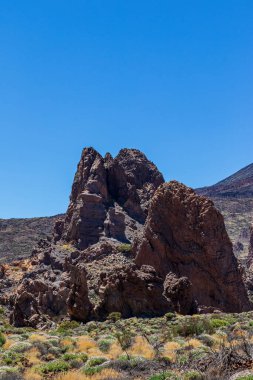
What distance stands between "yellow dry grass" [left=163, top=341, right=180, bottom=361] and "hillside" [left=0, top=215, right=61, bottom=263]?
215ft

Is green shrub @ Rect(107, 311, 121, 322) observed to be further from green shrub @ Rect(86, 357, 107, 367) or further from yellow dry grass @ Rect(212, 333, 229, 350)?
green shrub @ Rect(86, 357, 107, 367)

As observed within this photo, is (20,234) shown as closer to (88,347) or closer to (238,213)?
(238,213)

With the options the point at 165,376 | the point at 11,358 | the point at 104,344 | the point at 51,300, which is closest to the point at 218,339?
the point at 104,344

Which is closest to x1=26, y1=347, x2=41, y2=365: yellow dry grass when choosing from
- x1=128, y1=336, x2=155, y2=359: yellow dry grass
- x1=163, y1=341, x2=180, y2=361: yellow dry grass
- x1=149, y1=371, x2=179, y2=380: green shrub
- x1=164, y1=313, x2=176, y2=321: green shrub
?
x1=128, y1=336, x2=155, y2=359: yellow dry grass

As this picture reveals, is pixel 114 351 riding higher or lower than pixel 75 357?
lower

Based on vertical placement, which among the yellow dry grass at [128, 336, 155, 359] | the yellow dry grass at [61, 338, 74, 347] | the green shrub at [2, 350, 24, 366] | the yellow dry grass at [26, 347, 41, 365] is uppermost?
the green shrub at [2, 350, 24, 366]

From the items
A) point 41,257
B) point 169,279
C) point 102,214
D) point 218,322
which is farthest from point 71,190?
point 218,322

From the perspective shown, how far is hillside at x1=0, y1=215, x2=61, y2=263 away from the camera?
3369 inches

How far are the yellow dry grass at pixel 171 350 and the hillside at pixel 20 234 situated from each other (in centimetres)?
6552

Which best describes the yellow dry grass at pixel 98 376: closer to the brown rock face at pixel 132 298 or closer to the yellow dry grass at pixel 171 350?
the yellow dry grass at pixel 171 350

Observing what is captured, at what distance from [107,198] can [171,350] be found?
39156 millimetres

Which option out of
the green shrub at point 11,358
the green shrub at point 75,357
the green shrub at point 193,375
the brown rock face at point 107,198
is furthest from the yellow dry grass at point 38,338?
the brown rock face at point 107,198

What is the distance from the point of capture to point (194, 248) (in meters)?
33.8

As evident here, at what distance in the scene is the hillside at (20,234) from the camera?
281ft
